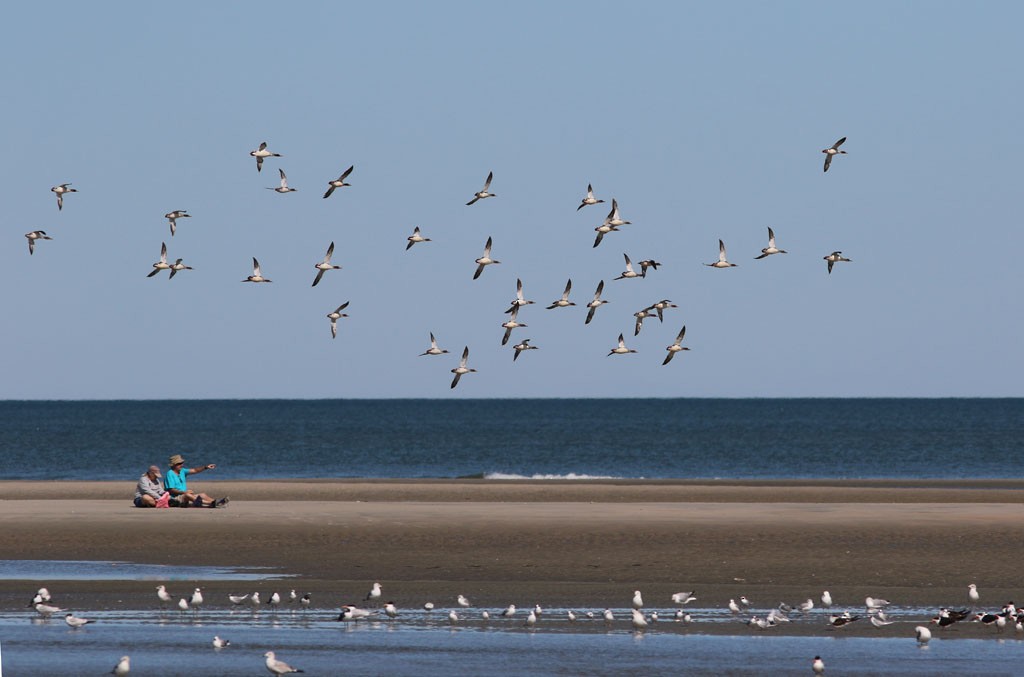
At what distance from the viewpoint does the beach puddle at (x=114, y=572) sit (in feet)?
89.0

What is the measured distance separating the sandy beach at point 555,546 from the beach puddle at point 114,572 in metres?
0.55

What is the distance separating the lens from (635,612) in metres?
22.0

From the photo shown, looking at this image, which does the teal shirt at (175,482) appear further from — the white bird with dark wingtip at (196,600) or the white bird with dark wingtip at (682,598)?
the white bird with dark wingtip at (682,598)

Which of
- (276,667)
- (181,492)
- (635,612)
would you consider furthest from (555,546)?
(276,667)

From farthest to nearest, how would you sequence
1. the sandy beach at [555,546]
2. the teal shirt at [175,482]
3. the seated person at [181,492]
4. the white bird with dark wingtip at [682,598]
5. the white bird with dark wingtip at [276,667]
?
the teal shirt at [175,482]
the seated person at [181,492]
the sandy beach at [555,546]
the white bird with dark wingtip at [682,598]
the white bird with dark wingtip at [276,667]

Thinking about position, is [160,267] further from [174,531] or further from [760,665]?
[760,665]

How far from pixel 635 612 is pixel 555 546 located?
865 cm

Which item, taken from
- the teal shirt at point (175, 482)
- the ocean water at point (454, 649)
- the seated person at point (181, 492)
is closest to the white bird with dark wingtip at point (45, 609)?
the ocean water at point (454, 649)

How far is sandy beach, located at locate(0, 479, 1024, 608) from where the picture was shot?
26000mm

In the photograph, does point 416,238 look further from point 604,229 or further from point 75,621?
point 75,621

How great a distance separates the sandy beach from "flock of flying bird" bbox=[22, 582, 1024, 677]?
2.37ft

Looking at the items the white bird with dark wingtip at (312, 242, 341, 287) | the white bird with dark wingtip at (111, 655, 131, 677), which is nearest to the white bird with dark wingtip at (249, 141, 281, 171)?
the white bird with dark wingtip at (312, 242, 341, 287)

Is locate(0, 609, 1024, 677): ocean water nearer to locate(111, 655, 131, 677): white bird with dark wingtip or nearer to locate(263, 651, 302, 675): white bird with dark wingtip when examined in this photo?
locate(111, 655, 131, 677): white bird with dark wingtip

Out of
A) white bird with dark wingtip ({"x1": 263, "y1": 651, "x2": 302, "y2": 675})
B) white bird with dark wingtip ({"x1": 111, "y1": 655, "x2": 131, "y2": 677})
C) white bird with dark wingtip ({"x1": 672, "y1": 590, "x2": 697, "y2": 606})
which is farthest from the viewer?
white bird with dark wingtip ({"x1": 672, "y1": 590, "x2": 697, "y2": 606})
